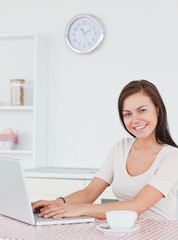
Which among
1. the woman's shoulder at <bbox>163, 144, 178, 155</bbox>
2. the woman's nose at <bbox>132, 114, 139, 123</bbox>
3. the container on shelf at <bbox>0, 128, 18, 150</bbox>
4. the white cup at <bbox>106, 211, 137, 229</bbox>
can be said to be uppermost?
the woman's nose at <bbox>132, 114, 139, 123</bbox>

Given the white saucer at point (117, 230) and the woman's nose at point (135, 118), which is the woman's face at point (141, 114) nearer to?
the woman's nose at point (135, 118)

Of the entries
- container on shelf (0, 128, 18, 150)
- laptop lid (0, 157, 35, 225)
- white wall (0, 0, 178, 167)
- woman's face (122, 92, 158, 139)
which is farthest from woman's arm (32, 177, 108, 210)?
container on shelf (0, 128, 18, 150)

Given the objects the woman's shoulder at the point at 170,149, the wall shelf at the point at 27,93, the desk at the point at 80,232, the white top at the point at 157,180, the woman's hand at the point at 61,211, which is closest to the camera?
the desk at the point at 80,232

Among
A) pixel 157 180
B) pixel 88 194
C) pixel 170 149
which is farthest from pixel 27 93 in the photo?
pixel 157 180

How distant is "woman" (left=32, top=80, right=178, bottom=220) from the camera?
2.03 meters

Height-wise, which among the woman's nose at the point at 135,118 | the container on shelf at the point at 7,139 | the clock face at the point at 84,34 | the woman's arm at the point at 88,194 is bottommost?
the woman's arm at the point at 88,194

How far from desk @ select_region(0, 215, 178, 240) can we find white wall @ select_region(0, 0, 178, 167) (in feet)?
6.86

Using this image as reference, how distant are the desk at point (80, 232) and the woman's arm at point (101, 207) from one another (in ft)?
0.23

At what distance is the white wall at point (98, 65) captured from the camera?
148 inches

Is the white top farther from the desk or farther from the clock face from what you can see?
the clock face

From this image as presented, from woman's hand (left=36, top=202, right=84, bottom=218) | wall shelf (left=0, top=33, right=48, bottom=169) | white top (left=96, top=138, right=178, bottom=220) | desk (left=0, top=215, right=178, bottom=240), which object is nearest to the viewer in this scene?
desk (left=0, top=215, right=178, bottom=240)

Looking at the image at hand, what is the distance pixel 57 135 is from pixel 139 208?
7.25ft

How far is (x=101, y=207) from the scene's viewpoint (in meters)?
1.86

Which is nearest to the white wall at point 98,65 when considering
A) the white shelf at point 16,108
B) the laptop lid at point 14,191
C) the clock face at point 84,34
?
the clock face at point 84,34
